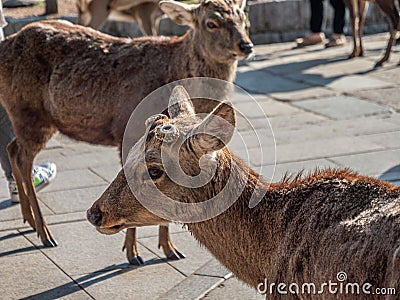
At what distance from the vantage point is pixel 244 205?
3.62 metres

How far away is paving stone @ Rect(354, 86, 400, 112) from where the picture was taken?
9.52 meters

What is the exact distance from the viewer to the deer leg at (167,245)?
18.2ft

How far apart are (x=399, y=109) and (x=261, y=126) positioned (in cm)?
169

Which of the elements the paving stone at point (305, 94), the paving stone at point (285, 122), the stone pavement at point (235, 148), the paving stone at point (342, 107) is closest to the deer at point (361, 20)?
the stone pavement at point (235, 148)

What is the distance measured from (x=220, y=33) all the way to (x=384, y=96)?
4.32 meters

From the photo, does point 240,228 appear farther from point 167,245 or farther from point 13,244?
point 13,244

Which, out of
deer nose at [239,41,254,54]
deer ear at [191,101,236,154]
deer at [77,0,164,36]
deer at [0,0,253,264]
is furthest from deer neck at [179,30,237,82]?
deer at [77,0,164,36]

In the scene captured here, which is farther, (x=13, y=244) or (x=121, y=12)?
(x=121, y=12)

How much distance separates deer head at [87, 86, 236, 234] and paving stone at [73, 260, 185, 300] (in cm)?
136

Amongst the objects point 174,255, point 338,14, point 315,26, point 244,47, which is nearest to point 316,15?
point 315,26

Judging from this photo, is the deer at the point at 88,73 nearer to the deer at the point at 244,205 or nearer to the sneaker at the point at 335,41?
the deer at the point at 244,205

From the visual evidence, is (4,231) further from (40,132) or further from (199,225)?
(199,225)

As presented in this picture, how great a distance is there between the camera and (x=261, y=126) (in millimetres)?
8906

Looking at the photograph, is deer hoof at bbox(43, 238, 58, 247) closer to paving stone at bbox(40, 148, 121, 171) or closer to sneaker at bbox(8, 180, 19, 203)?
sneaker at bbox(8, 180, 19, 203)
